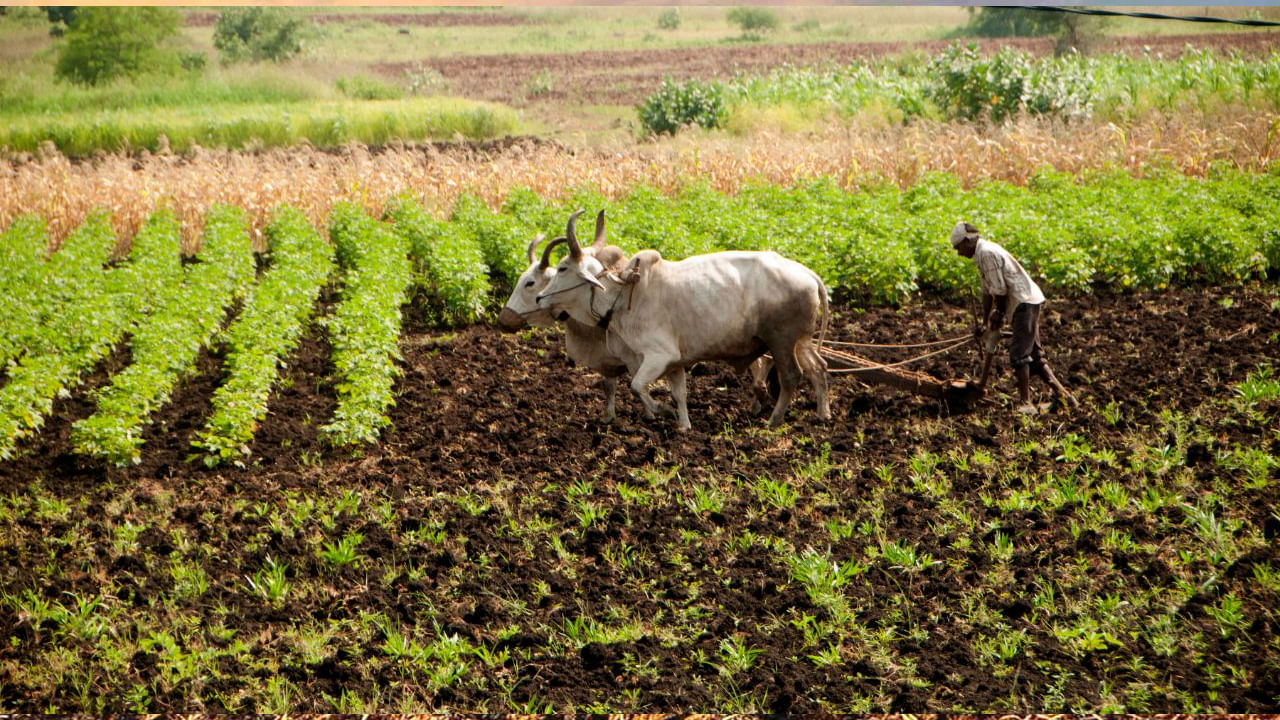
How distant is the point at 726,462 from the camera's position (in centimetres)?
755

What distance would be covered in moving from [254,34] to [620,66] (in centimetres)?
667

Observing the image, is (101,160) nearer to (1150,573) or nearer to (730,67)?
(730,67)

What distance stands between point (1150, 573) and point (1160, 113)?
1437 cm

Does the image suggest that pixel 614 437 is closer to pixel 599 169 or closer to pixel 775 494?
pixel 775 494

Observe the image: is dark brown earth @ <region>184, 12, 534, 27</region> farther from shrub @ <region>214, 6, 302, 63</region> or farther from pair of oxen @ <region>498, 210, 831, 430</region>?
pair of oxen @ <region>498, 210, 831, 430</region>

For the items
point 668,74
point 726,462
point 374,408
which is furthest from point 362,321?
point 668,74

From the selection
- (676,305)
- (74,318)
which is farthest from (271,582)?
(74,318)

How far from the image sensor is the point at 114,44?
17.3 m

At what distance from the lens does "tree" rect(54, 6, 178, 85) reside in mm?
16359

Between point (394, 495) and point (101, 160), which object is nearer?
point (394, 495)

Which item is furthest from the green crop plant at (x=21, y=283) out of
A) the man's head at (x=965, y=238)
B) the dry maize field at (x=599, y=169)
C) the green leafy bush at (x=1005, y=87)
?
the green leafy bush at (x=1005, y=87)

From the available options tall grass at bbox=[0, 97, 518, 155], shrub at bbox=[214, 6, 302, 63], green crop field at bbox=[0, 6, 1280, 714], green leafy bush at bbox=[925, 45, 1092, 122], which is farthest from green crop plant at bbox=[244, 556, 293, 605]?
green leafy bush at bbox=[925, 45, 1092, 122]

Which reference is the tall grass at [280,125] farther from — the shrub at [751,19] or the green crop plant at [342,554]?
the green crop plant at [342,554]

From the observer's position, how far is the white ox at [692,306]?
7.80 meters
